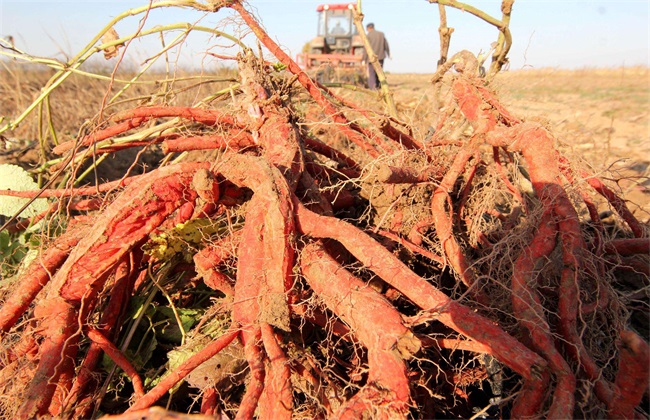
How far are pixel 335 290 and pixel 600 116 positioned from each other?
246 inches

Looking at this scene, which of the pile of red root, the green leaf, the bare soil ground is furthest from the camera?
the bare soil ground

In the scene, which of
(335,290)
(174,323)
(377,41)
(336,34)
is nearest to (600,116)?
(377,41)

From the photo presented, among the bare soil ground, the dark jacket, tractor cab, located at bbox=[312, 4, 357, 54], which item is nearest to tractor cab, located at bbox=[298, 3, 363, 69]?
tractor cab, located at bbox=[312, 4, 357, 54]

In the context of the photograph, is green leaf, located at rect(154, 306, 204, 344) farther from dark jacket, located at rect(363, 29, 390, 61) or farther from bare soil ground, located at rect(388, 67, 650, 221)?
dark jacket, located at rect(363, 29, 390, 61)

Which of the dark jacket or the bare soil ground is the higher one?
the dark jacket

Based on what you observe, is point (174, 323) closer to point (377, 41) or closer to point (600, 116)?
point (600, 116)

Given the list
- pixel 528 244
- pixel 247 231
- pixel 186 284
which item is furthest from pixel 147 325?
pixel 528 244

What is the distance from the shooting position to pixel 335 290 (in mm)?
1295

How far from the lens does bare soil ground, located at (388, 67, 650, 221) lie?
223 cm

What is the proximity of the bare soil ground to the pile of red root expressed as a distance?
1.53 feet

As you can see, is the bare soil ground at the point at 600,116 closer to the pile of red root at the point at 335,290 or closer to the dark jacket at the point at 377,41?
the pile of red root at the point at 335,290

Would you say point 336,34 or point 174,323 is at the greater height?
point 336,34

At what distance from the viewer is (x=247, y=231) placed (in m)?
1.41

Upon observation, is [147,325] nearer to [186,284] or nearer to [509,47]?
[186,284]
